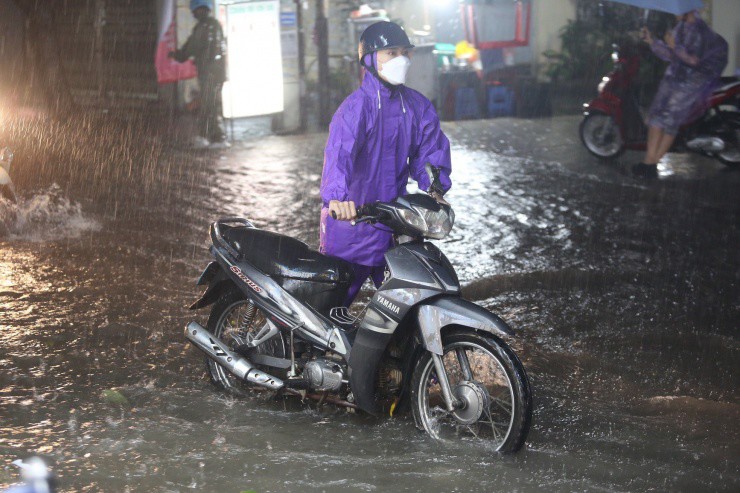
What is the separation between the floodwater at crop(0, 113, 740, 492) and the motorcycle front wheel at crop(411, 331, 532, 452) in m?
0.10

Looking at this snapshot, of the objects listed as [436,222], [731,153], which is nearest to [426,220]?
[436,222]

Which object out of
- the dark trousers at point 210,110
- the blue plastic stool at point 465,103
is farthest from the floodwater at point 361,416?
the blue plastic stool at point 465,103

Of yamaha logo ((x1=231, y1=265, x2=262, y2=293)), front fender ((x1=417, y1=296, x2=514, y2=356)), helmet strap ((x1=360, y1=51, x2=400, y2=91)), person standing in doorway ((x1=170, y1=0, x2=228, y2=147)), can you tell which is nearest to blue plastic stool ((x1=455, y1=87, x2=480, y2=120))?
person standing in doorway ((x1=170, y1=0, x2=228, y2=147))

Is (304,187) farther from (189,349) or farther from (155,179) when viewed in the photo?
(189,349)

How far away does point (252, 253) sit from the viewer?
14.8 feet

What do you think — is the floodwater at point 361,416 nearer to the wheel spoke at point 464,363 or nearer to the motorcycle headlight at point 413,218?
the wheel spoke at point 464,363

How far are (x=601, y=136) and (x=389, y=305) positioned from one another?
827cm

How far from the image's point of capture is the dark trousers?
13047mm

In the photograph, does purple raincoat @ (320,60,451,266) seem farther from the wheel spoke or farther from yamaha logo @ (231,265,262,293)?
the wheel spoke

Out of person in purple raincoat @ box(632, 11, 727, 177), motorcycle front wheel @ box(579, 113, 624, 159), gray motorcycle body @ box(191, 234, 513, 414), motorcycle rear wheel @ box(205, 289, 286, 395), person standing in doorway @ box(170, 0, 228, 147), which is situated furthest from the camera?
person standing in doorway @ box(170, 0, 228, 147)

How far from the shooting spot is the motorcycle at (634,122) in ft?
34.2

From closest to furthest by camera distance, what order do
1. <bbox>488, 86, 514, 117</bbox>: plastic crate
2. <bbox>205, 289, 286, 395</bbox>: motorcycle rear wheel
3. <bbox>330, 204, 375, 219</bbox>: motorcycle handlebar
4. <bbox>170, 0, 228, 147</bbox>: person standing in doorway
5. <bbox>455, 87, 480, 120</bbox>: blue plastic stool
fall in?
<bbox>330, 204, 375, 219</bbox>: motorcycle handlebar < <bbox>205, 289, 286, 395</bbox>: motorcycle rear wheel < <bbox>170, 0, 228, 147</bbox>: person standing in doorway < <bbox>455, 87, 480, 120</bbox>: blue plastic stool < <bbox>488, 86, 514, 117</bbox>: plastic crate

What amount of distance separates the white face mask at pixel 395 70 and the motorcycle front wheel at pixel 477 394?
4.21ft

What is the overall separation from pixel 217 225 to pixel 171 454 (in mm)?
1328
